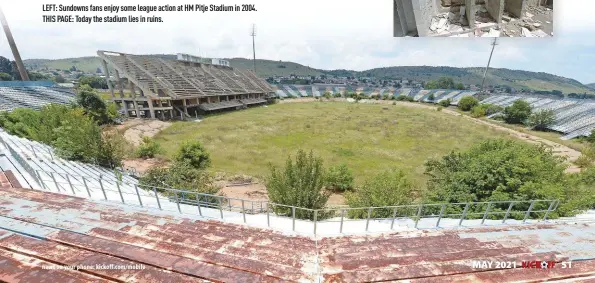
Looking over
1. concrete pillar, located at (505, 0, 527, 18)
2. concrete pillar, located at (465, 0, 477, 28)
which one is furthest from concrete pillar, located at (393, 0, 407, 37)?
concrete pillar, located at (505, 0, 527, 18)

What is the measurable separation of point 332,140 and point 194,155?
17.9m

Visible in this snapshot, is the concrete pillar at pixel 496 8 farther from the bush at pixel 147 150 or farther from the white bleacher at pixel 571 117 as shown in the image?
the white bleacher at pixel 571 117

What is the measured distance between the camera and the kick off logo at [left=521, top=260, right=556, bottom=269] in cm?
525

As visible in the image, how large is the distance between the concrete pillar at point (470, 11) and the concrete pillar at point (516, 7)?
717mm

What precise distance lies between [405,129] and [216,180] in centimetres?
3172

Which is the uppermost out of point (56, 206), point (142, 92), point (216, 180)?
point (142, 92)

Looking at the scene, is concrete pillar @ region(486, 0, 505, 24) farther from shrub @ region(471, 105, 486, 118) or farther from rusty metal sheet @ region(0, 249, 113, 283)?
shrub @ region(471, 105, 486, 118)

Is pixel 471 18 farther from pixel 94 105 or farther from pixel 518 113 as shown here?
→ pixel 518 113

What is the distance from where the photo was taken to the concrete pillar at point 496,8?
5.30m

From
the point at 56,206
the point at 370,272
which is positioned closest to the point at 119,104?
the point at 56,206

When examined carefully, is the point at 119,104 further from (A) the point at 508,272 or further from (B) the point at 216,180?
(A) the point at 508,272

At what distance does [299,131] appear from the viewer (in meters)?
37.6

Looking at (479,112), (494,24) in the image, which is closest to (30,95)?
(494,24)

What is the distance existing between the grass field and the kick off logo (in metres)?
15.6
